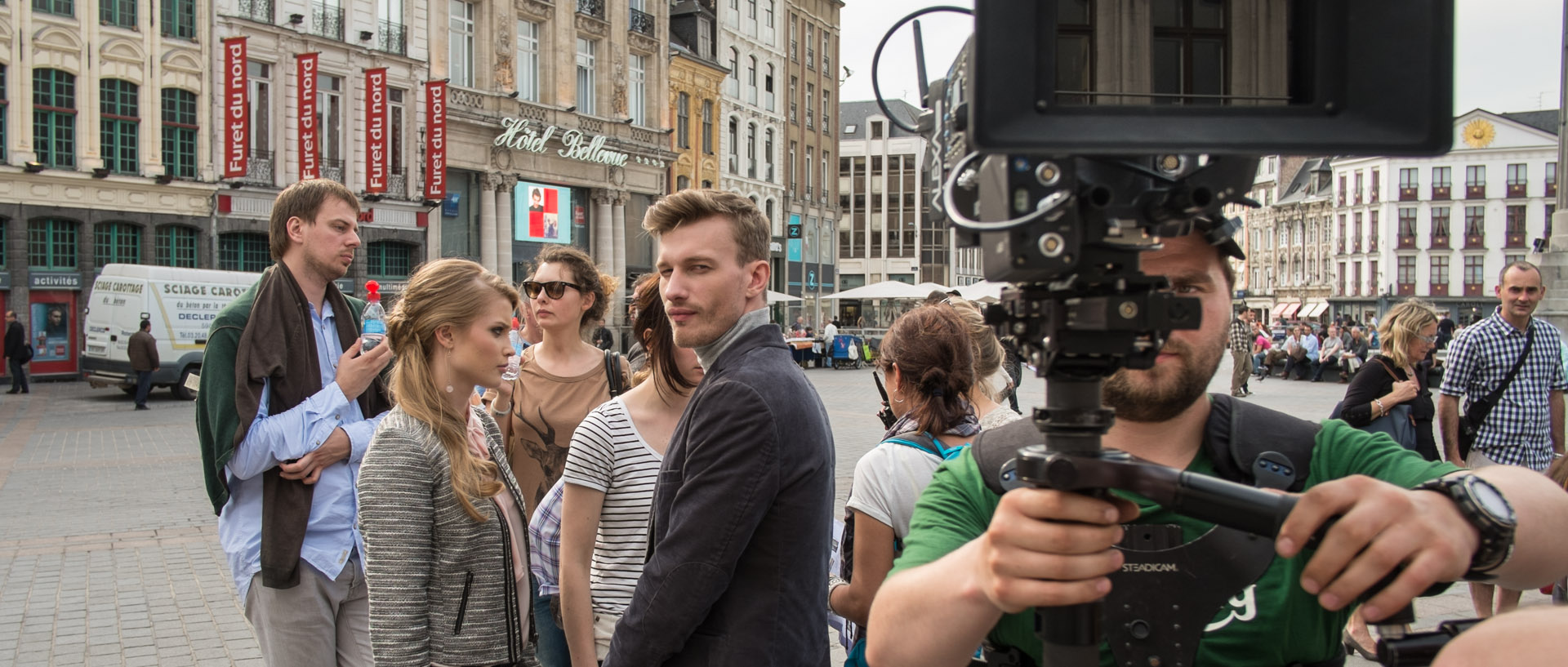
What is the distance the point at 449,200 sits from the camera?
1251 inches

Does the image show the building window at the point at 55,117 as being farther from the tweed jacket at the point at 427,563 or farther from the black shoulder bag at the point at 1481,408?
the black shoulder bag at the point at 1481,408

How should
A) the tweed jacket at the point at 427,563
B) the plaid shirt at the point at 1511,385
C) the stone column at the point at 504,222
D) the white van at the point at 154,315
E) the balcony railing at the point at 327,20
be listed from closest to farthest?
the tweed jacket at the point at 427,563
the plaid shirt at the point at 1511,385
the white van at the point at 154,315
the balcony railing at the point at 327,20
the stone column at the point at 504,222

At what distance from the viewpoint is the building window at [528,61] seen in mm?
34062

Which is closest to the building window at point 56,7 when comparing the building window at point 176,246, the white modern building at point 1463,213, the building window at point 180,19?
the building window at point 180,19

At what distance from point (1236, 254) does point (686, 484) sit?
1.22 meters

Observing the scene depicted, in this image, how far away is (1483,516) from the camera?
1270 mm

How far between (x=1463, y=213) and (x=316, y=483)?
90.6m

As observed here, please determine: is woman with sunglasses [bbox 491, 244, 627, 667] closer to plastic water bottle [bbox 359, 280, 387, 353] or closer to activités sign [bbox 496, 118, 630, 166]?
plastic water bottle [bbox 359, 280, 387, 353]

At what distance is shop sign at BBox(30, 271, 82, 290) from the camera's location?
78.5 feet

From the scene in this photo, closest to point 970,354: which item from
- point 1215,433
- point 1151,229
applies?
point 1215,433

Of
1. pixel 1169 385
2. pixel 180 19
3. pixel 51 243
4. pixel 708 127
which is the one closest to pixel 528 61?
pixel 180 19

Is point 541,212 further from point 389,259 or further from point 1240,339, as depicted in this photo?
point 1240,339

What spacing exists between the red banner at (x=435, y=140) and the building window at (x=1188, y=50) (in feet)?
102

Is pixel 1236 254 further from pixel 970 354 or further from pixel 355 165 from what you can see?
pixel 355 165
